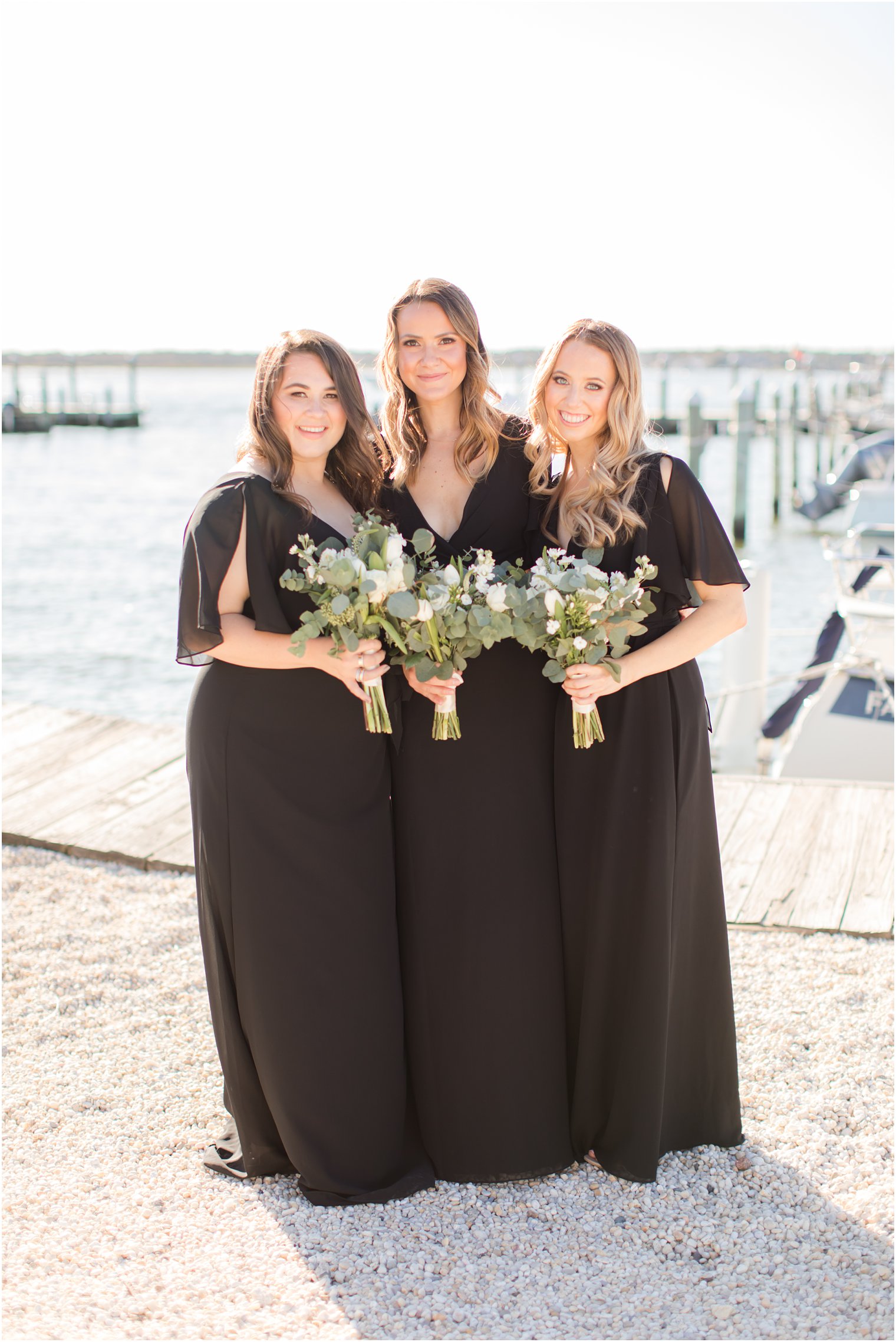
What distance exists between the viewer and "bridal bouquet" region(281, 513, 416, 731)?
113 inches

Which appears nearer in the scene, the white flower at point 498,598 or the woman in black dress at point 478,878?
the white flower at point 498,598

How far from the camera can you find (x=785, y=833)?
596 cm

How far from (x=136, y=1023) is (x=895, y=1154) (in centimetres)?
276

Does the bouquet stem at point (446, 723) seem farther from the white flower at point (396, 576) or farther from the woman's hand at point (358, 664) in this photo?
the white flower at point (396, 576)

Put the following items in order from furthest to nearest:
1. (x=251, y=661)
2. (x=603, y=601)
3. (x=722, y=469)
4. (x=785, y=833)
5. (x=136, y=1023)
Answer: (x=722, y=469) < (x=785, y=833) < (x=136, y=1023) < (x=251, y=661) < (x=603, y=601)

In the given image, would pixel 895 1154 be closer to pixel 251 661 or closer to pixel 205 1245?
pixel 205 1245

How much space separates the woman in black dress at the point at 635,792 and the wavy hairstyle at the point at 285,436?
0.57m

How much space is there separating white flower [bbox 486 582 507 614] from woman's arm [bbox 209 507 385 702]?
337 mm

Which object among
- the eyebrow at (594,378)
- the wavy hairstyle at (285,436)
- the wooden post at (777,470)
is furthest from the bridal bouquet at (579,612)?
the wooden post at (777,470)

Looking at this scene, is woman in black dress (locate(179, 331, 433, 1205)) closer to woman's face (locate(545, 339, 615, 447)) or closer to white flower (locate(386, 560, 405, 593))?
Answer: white flower (locate(386, 560, 405, 593))

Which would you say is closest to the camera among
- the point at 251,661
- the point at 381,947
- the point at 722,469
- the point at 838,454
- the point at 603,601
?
the point at 603,601

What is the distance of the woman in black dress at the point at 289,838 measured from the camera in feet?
10.7

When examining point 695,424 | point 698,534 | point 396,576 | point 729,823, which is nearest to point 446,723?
point 396,576

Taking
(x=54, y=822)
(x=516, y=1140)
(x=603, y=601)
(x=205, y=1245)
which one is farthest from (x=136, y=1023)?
(x=603, y=601)
